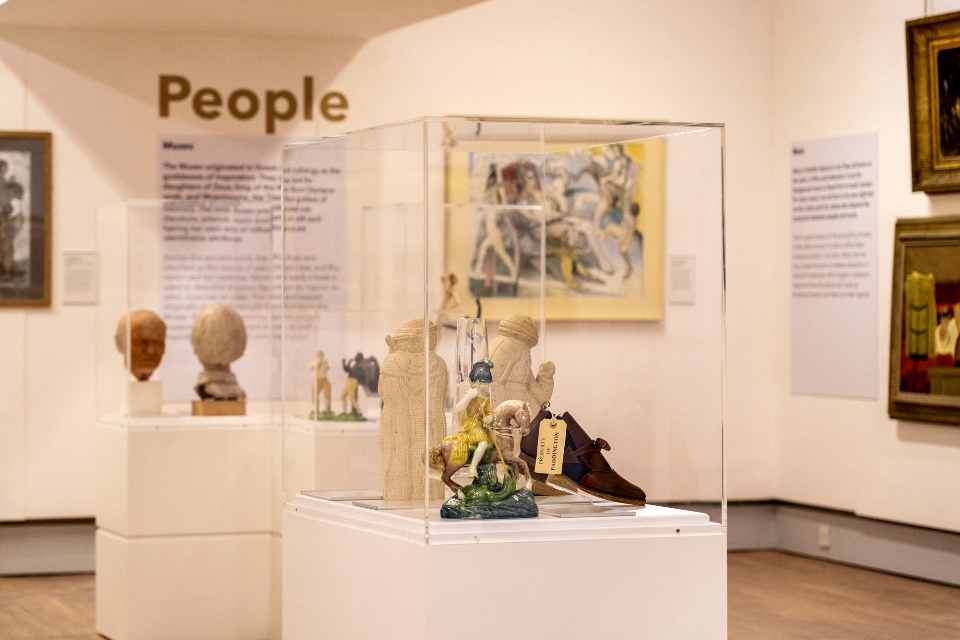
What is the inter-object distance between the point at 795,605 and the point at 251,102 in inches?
149

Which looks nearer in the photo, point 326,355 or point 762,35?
point 326,355

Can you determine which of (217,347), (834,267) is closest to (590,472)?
(217,347)

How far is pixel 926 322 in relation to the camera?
21.7 ft

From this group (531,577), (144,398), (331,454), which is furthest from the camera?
(144,398)

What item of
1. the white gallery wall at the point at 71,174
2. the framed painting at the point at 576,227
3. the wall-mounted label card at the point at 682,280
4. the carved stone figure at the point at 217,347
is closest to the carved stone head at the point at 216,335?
the carved stone figure at the point at 217,347

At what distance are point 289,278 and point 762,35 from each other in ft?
15.7

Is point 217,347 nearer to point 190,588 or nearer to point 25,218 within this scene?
point 190,588

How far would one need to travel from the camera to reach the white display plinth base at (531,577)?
310 cm

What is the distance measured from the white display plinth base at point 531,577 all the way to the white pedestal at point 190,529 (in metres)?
2.07

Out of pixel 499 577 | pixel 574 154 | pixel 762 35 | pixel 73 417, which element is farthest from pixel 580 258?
pixel 762 35

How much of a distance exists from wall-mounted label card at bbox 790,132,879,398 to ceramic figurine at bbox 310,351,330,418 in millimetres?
3925

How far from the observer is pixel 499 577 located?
3.13 m

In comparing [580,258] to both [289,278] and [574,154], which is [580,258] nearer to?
[574,154]

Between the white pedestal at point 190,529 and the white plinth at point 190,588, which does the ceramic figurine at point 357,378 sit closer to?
the white pedestal at point 190,529
